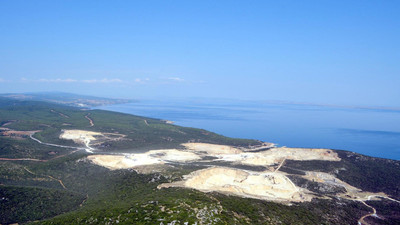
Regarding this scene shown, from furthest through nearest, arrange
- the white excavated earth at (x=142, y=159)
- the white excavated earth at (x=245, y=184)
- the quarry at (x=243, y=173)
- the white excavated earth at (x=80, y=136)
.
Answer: the white excavated earth at (x=80, y=136) < the white excavated earth at (x=142, y=159) < the quarry at (x=243, y=173) < the white excavated earth at (x=245, y=184)

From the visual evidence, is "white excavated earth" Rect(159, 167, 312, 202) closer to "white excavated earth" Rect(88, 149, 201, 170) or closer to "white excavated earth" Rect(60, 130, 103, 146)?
"white excavated earth" Rect(88, 149, 201, 170)

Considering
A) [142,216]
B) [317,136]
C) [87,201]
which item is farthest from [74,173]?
[317,136]

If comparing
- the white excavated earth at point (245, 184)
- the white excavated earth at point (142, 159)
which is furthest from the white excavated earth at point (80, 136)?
the white excavated earth at point (245, 184)

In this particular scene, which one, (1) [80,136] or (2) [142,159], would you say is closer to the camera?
(2) [142,159]

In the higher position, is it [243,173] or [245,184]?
[243,173]

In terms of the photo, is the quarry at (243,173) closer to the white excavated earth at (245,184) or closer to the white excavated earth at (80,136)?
the white excavated earth at (245,184)

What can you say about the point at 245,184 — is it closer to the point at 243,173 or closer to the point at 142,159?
the point at 243,173

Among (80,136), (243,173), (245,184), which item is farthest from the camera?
(80,136)

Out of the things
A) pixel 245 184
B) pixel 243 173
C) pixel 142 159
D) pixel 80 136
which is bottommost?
pixel 142 159

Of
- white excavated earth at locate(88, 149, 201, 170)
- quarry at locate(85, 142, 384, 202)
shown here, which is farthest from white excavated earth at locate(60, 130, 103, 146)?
quarry at locate(85, 142, 384, 202)

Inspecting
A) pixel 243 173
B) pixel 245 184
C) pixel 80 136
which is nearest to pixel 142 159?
pixel 243 173

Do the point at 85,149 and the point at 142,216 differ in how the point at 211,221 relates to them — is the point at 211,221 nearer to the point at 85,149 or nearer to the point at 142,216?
the point at 142,216

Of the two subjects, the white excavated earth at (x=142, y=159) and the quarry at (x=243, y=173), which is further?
the white excavated earth at (x=142, y=159)
